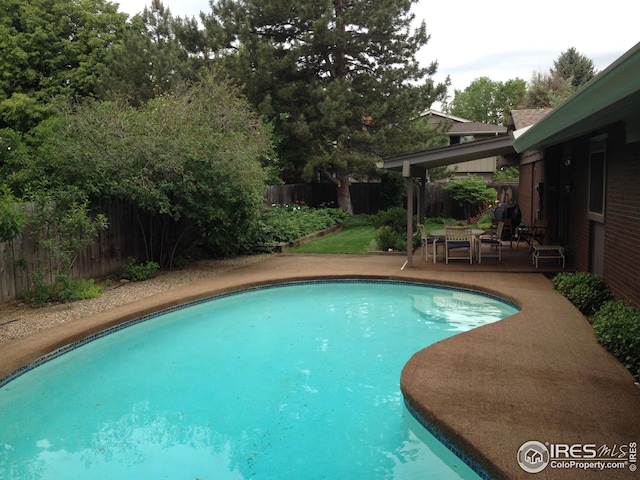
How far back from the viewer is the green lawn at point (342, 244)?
1576 cm

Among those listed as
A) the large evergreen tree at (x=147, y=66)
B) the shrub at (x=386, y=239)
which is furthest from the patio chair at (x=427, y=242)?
the large evergreen tree at (x=147, y=66)

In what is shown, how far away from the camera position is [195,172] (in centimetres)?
1138

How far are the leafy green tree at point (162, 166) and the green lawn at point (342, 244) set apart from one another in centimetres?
328

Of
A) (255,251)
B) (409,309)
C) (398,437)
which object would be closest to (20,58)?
(255,251)

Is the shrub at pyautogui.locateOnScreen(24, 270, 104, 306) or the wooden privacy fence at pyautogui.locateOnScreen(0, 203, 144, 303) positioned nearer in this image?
the wooden privacy fence at pyautogui.locateOnScreen(0, 203, 144, 303)

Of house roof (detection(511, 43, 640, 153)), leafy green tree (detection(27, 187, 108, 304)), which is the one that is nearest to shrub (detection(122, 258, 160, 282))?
leafy green tree (detection(27, 187, 108, 304))

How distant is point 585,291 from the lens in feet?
27.2

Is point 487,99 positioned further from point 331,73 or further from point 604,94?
point 604,94

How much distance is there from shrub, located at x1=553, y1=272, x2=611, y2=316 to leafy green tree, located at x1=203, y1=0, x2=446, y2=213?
13.5m

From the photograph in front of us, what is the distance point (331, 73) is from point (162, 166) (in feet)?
45.7

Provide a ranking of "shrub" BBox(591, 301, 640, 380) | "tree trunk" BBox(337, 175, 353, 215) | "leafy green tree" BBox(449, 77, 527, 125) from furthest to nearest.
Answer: "leafy green tree" BBox(449, 77, 527, 125) < "tree trunk" BBox(337, 175, 353, 215) < "shrub" BBox(591, 301, 640, 380)

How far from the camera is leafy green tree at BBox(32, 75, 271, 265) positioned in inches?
412

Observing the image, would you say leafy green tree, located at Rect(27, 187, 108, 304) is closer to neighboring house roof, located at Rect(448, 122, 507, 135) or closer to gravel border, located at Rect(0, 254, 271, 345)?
gravel border, located at Rect(0, 254, 271, 345)

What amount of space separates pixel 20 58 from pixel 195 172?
2166cm
